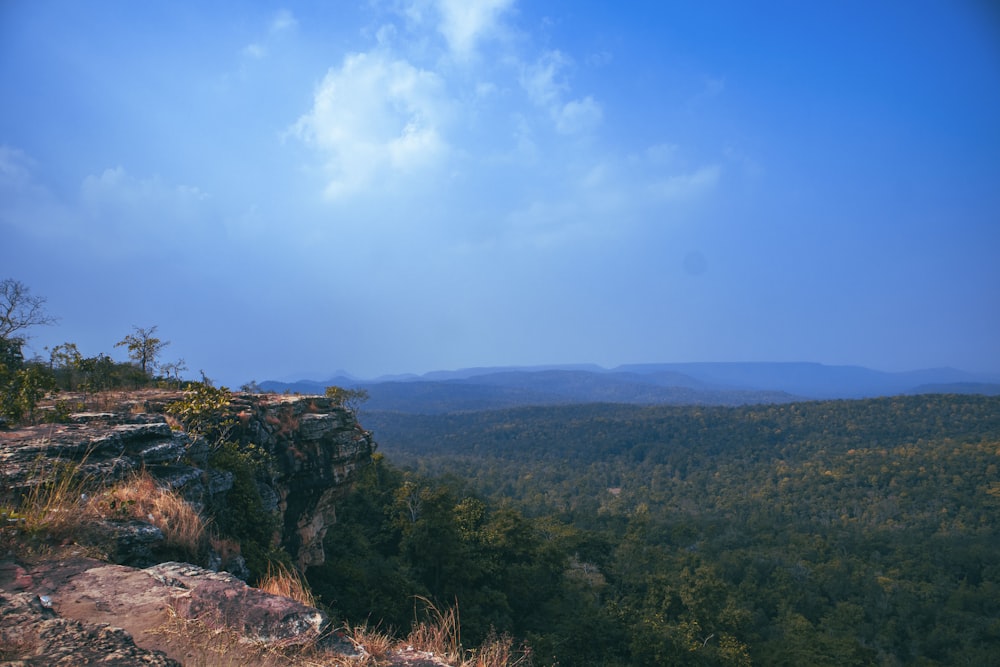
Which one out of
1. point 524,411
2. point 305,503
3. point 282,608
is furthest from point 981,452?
point 524,411

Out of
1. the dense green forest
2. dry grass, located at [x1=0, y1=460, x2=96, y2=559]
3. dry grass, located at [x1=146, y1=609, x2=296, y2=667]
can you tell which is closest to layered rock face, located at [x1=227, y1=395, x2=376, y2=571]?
the dense green forest

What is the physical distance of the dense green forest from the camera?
21703mm

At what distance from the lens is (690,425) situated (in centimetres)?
11338

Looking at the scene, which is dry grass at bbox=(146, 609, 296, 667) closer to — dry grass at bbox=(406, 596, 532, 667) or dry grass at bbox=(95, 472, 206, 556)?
dry grass at bbox=(406, 596, 532, 667)

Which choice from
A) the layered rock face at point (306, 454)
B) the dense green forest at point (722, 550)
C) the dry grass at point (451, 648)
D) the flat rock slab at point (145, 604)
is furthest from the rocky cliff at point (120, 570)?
the dense green forest at point (722, 550)

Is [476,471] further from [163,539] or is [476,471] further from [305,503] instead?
[163,539]

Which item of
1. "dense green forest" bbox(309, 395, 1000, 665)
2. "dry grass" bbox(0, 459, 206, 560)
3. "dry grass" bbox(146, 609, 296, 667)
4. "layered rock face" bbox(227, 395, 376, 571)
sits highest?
"dry grass" bbox(0, 459, 206, 560)

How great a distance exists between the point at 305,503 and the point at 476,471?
239ft

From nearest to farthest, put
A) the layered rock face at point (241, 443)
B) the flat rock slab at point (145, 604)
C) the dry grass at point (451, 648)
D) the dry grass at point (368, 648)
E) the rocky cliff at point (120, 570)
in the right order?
the rocky cliff at point (120, 570) → the flat rock slab at point (145, 604) → the dry grass at point (368, 648) → the dry grass at point (451, 648) → the layered rock face at point (241, 443)

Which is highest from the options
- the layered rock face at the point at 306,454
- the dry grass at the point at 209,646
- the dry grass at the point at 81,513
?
the dry grass at the point at 81,513

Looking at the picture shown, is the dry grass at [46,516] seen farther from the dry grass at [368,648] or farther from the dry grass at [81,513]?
the dry grass at [368,648]

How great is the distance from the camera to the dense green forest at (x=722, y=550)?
21.7 m

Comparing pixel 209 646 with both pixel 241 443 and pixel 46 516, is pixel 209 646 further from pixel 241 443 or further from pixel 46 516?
pixel 241 443

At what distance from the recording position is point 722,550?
4431cm
